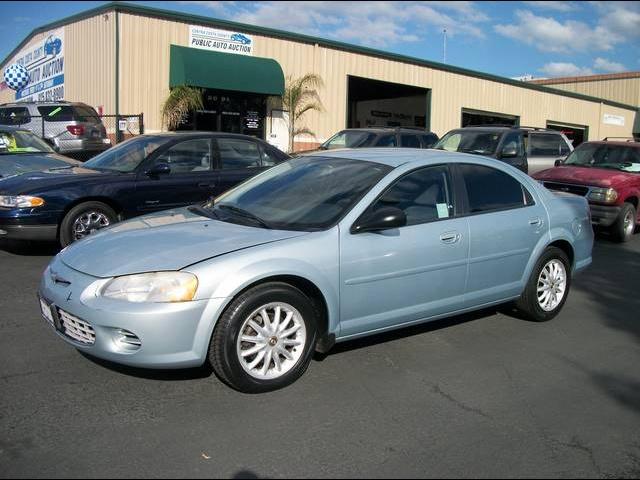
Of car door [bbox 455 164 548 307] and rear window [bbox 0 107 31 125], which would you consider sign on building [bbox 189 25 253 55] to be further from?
car door [bbox 455 164 548 307]

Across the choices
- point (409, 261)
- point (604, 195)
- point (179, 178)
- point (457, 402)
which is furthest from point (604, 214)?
point (457, 402)

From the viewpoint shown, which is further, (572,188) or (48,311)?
(572,188)

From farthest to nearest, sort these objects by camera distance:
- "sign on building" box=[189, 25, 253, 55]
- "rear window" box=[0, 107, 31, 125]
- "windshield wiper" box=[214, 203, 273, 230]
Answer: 1. "sign on building" box=[189, 25, 253, 55]
2. "rear window" box=[0, 107, 31, 125]
3. "windshield wiper" box=[214, 203, 273, 230]

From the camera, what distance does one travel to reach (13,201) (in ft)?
23.7

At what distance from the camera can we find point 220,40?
1939 cm

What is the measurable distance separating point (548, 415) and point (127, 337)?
2.52 meters

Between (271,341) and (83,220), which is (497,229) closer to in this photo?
(271,341)

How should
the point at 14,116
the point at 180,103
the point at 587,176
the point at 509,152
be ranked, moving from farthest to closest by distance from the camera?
the point at 180,103, the point at 14,116, the point at 509,152, the point at 587,176

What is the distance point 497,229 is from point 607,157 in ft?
23.4

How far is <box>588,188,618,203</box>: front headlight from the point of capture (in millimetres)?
9805

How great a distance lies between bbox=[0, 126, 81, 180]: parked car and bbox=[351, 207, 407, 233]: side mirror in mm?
6311

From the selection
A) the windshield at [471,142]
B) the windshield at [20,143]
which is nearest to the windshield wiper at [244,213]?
the windshield at [20,143]

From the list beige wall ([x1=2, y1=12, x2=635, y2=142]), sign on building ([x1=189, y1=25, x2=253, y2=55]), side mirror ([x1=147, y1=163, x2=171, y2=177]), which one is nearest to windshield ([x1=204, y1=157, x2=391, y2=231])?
side mirror ([x1=147, y1=163, x2=171, y2=177])

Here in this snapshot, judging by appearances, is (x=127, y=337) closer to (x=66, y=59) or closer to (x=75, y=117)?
(x=75, y=117)
